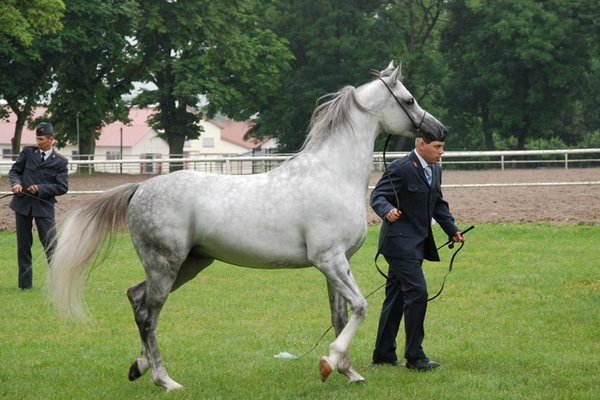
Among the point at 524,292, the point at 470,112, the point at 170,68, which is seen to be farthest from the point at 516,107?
the point at 524,292

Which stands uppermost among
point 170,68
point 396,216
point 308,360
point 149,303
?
point 170,68

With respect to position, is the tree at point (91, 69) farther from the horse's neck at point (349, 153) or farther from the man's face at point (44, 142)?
the horse's neck at point (349, 153)

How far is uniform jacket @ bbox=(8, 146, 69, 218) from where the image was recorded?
12.8m

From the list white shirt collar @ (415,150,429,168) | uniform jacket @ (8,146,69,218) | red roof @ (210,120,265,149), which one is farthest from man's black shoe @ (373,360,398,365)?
red roof @ (210,120,265,149)

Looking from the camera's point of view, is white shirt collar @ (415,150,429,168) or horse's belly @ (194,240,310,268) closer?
horse's belly @ (194,240,310,268)

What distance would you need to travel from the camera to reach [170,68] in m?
51.2

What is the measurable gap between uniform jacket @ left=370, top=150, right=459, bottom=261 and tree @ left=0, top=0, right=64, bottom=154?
28.5m

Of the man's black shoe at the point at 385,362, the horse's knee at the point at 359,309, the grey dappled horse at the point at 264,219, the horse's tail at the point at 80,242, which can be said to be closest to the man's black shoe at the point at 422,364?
the man's black shoe at the point at 385,362

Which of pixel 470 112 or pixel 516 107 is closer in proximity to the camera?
pixel 516 107

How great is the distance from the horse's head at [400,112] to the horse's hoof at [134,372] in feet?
8.84

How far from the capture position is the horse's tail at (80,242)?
8.02 metres

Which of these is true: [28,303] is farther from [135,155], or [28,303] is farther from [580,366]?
[135,155]

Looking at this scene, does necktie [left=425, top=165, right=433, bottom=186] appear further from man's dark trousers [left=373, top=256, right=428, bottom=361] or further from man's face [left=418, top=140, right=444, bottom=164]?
A: man's dark trousers [left=373, top=256, right=428, bottom=361]

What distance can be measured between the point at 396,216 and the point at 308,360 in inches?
64.4
